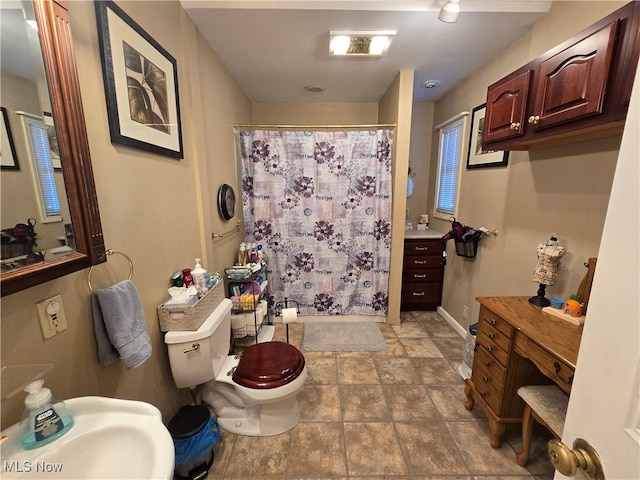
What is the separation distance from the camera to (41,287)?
0.77 m

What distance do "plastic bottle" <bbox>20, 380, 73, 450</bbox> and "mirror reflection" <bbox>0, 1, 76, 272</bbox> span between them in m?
0.33

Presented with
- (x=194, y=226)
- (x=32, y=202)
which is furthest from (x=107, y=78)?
(x=194, y=226)

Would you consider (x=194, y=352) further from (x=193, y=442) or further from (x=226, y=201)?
(x=226, y=201)

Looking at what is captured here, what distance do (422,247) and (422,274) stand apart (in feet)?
1.05

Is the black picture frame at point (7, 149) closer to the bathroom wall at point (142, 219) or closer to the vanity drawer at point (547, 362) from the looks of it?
the bathroom wall at point (142, 219)

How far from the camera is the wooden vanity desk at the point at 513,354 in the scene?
1135 mm

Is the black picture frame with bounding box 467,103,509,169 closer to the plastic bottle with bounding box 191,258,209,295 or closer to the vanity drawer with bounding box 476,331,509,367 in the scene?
the vanity drawer with bounding box 476,331,509,367

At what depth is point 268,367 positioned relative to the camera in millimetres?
1509

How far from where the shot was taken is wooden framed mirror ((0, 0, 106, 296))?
2.37 ft

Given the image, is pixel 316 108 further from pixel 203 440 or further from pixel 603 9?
pixel 203 440

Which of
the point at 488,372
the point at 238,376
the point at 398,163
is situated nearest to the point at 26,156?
the point at 238,376

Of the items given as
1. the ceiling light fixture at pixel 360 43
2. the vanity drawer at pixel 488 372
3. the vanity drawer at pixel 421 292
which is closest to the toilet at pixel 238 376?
the vanity drawer at pixel 488 372

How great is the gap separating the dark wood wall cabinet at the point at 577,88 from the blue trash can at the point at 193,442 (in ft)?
7.31

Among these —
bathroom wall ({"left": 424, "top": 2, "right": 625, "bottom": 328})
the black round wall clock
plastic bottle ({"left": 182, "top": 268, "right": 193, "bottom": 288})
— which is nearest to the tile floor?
bathroom wall ({"left": 424, "top": 2, "right": 625, "bottom": 328})
